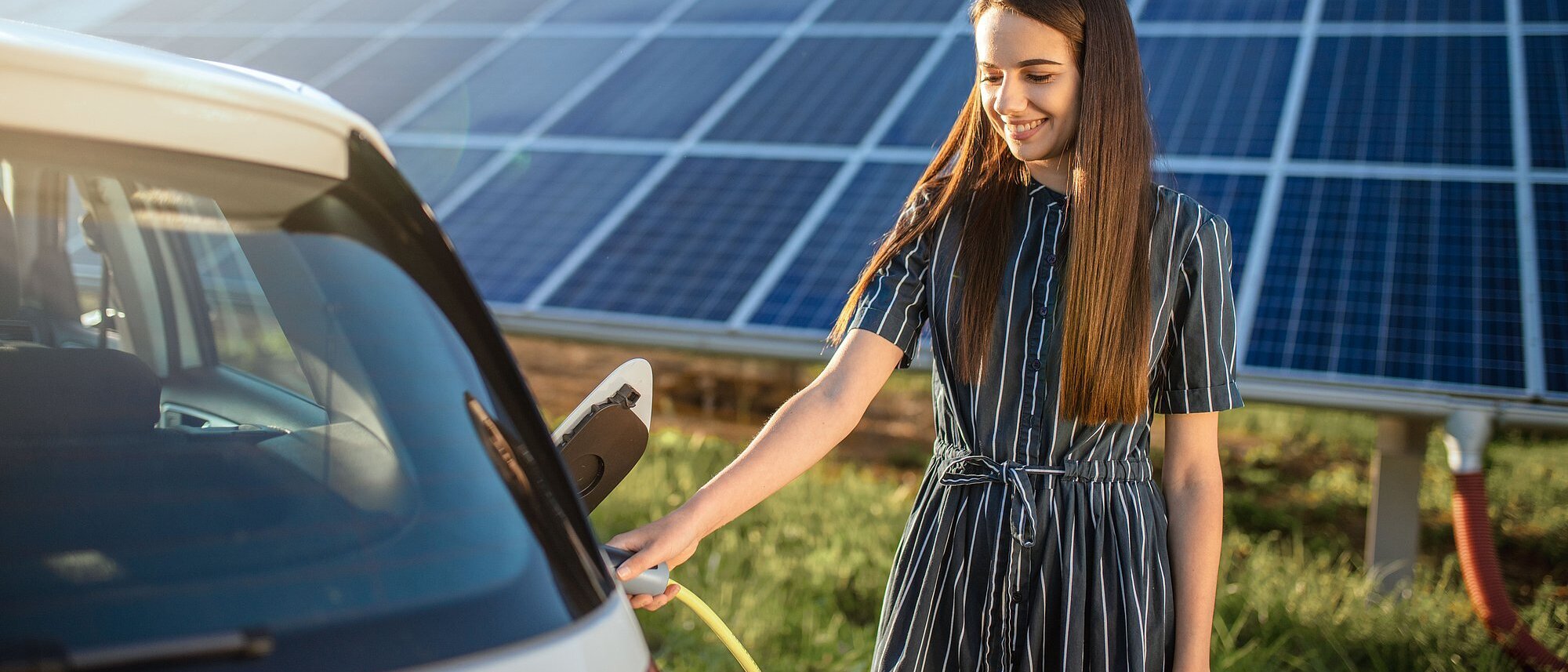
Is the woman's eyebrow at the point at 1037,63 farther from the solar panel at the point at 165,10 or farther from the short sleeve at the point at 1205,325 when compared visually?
the solar panel at the point at 165,10

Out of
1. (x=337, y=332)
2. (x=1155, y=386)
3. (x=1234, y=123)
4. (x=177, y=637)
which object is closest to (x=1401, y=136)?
(x=1234, y=123)

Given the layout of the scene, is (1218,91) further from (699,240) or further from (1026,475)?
(1026,475)

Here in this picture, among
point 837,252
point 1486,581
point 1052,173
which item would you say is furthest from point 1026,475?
point 837,252

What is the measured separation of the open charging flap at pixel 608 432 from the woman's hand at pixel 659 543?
0.26ft

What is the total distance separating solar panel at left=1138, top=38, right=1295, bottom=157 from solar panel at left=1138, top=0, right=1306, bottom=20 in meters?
0.31

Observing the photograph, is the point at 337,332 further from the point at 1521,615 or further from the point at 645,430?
the point at 1521,615

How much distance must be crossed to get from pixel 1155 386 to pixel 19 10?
345 inches

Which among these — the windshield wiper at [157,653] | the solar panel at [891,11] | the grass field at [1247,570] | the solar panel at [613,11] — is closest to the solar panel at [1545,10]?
the grass field at [1247,570]

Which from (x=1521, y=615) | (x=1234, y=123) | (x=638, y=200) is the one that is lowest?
(x=1521, y=615)

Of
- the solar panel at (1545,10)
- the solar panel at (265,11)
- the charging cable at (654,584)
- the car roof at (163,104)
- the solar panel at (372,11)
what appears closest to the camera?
the car roof at (163,104)

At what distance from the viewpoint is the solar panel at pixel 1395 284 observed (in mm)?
4379

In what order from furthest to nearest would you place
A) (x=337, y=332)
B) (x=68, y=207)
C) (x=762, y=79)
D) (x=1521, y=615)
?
(x=762, y=79) → (x=1521, y=615) → (x=68, y=207) → (x=337, y=332)

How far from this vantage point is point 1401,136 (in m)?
5.48

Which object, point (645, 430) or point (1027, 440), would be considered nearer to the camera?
point (645, 430)
